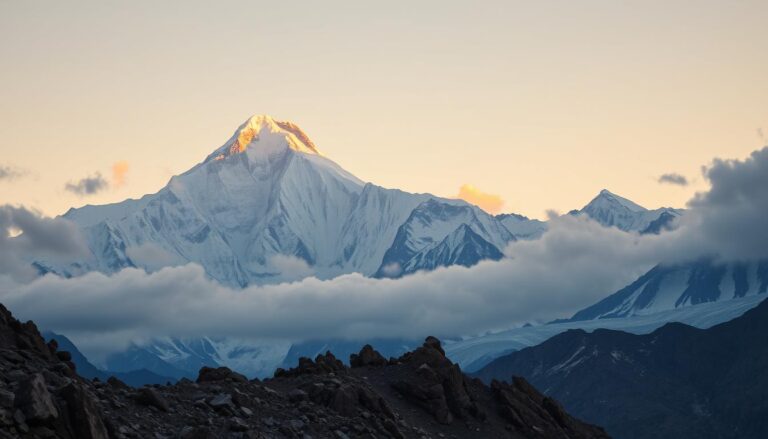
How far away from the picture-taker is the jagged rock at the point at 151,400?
215 feet

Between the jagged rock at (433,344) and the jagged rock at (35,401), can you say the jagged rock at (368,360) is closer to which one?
the jagged rock at (433,344)

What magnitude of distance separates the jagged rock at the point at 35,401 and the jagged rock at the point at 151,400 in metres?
12.3

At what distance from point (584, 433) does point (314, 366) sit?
84.1 ft

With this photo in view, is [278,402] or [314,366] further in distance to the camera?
[314,366]

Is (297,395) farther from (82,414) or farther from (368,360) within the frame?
(82,414)

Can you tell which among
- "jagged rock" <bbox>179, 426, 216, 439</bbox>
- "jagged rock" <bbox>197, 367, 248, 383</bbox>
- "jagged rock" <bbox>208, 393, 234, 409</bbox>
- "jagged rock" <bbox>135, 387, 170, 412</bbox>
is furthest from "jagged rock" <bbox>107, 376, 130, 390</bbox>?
"jagged rock" <bbox>179, 426, 216, 439</bbox>

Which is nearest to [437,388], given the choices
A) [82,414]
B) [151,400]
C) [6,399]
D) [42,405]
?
[151,400]

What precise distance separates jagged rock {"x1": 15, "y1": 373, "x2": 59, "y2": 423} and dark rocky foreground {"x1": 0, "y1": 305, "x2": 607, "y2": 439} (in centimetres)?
5

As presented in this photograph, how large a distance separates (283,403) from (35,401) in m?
26.9

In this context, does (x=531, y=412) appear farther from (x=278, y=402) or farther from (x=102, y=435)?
(x=102, y=435)

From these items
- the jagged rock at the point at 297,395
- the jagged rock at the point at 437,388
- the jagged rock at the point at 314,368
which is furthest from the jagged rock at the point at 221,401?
the jagged rock at the point at 437,388

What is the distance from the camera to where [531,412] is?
100 meters

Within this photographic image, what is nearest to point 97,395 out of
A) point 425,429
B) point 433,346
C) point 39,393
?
point 39,393

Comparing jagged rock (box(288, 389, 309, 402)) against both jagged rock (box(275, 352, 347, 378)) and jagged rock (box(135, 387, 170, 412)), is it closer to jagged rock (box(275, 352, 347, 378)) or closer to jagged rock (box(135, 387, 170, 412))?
jagged rock (box(275, 352, 347, 378))
